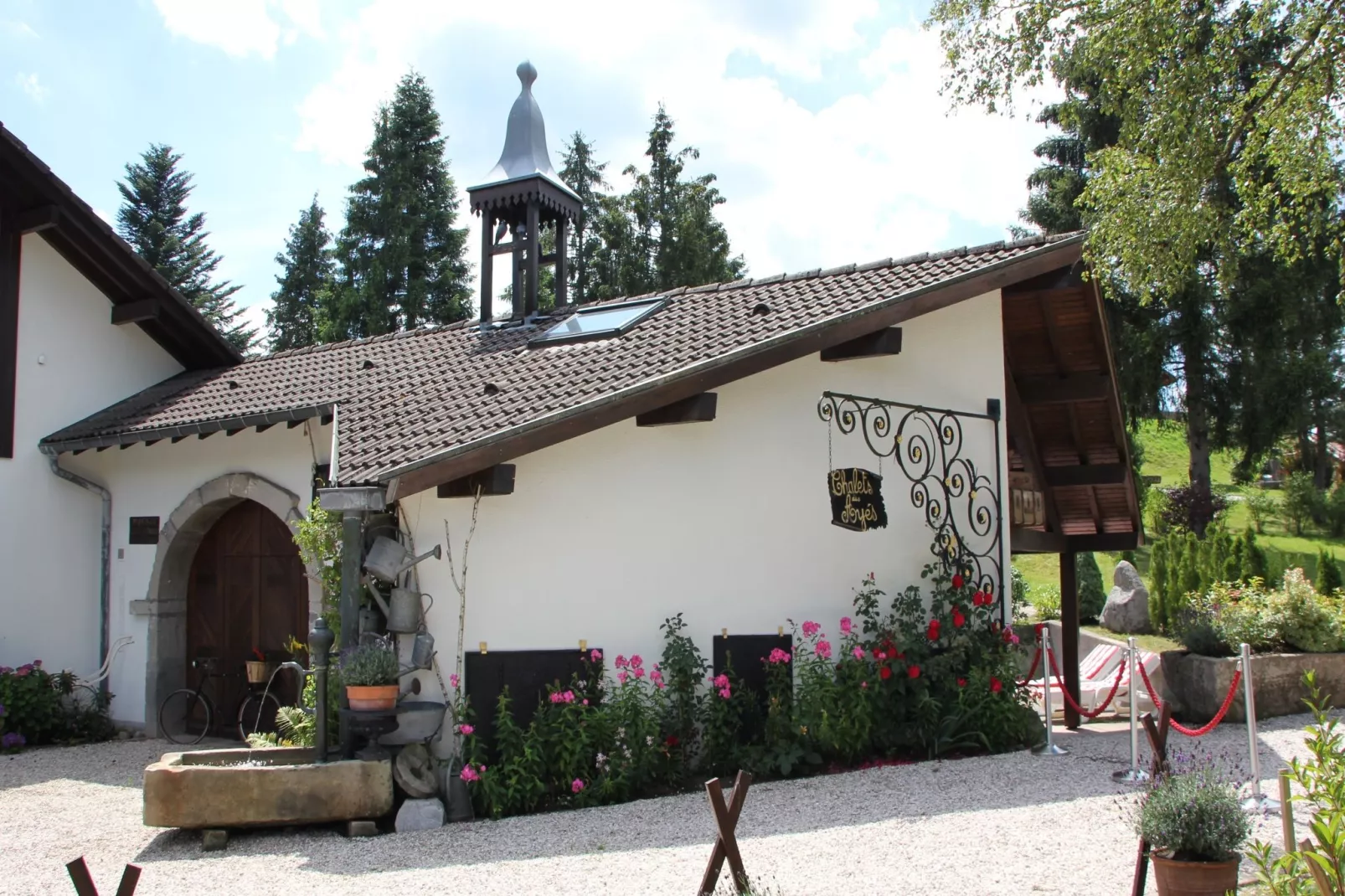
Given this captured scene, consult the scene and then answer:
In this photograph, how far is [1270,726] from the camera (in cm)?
821

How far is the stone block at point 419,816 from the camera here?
598 centimetres

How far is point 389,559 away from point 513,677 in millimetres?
1089

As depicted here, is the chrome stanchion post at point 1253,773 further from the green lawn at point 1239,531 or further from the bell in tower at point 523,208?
the green lawn at point 1239,531

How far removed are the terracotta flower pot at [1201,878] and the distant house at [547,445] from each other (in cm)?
377

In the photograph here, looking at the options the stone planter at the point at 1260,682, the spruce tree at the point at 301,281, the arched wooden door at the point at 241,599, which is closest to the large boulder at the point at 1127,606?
the stone planter at the point at 1260,682

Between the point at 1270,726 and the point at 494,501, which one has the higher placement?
the point at 494,501

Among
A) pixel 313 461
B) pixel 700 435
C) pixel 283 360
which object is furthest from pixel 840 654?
pixel 283 360

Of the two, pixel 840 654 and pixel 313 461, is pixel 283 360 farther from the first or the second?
pixel 840 654

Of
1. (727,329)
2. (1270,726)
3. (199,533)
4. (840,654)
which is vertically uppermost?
(727,329)

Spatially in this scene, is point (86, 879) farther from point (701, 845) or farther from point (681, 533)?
point (681, 533)

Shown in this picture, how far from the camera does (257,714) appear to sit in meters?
9.25

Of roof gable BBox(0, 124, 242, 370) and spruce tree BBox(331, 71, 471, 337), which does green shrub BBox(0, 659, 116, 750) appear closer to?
roof gable BBox(0, 124, 242, 370)

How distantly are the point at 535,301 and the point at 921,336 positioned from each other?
4424 mm

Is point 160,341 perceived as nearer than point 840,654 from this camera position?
No
